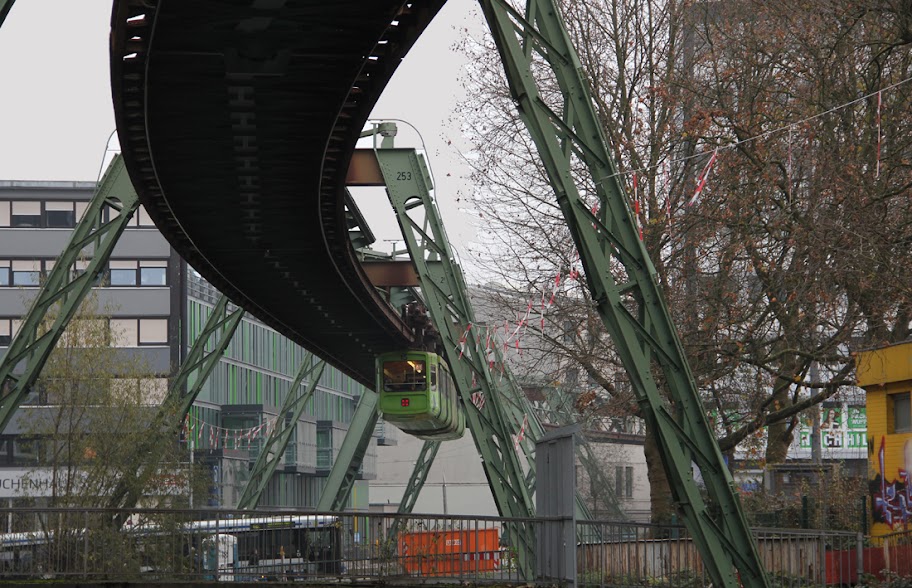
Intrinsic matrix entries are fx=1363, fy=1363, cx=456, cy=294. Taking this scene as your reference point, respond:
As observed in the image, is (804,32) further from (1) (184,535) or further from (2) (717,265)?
(1) (184,535)

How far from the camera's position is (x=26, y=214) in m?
67.8

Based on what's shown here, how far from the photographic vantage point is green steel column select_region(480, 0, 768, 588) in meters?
12.5

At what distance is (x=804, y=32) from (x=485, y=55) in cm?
914

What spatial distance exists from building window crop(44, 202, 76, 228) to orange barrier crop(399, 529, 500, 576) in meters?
51.2

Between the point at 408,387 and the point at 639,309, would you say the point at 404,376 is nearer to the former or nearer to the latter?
the point at 408,387

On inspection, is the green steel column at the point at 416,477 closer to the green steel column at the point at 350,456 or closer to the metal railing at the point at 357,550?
the green steel column at the point at 350,456

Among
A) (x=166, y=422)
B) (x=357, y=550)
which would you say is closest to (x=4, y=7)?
(x=357, y=550)

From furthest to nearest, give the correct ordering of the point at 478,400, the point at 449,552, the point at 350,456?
the point at 350,456
the point at 478,400
the point at 449,552

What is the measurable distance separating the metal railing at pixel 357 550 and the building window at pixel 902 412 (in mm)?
4552

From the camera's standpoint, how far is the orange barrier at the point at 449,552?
19297 mm

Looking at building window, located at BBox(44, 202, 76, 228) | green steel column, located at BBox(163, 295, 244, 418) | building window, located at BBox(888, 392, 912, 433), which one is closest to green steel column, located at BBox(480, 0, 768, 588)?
building window, located at BBox(888, 392, 912, 433)

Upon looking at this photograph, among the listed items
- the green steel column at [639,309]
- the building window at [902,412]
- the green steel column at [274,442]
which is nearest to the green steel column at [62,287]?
the green steel column at [639,309]

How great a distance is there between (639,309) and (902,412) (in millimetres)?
18310

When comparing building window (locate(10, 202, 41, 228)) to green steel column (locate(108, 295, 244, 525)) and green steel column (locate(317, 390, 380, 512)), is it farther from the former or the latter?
green steel column (locate(108, 295, 244, 525))
